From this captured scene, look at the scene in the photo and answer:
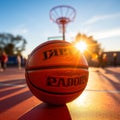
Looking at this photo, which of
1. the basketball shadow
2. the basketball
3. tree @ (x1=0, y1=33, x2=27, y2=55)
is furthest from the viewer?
tree @ (x1=0, y1=33, x2=27, y2=55)

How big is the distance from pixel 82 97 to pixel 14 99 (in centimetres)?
156

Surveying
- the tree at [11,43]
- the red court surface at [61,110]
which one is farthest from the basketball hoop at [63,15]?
the tree at [11,43]

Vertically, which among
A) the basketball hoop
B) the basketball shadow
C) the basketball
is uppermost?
the basketball hoop

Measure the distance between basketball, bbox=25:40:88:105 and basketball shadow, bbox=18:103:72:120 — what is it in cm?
13

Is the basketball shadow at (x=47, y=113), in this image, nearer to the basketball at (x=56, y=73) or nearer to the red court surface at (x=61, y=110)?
the red court surface at (x=61, y=110)

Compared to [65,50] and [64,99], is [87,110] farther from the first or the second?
[65,50]

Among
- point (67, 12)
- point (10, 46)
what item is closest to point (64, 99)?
point (67, 12)

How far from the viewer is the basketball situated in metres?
3.79

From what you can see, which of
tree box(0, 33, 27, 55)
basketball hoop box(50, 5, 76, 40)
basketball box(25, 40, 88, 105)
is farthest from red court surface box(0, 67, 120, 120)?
tree box(0, 33, 27, 55)

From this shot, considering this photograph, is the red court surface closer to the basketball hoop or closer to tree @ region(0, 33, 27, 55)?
the basketball hoop

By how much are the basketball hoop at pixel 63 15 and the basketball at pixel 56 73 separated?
12932mm

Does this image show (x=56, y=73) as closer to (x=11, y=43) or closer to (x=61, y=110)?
(x=61, y=110)

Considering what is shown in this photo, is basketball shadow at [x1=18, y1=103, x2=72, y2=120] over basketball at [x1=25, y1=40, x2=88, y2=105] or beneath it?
beneath

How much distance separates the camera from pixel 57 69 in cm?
382
